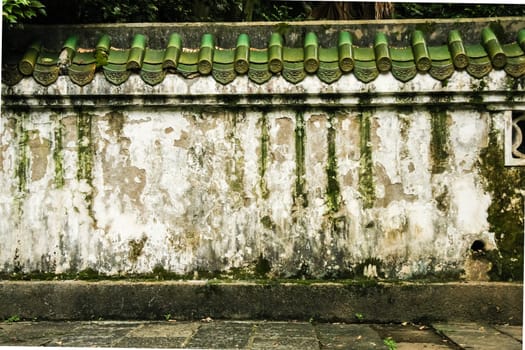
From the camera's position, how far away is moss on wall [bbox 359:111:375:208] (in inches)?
203

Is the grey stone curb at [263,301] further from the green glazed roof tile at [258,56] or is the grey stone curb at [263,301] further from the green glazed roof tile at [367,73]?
the green glazed roof tile at [258,56]

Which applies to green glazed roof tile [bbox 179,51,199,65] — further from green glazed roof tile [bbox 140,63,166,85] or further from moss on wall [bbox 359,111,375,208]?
moss on wall [bbox 359,111,375,208]

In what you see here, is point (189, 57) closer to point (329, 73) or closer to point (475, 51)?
point (329, 73)

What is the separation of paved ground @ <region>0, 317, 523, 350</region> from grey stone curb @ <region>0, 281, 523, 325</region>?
0.35ft

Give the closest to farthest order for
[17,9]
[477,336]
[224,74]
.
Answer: [477,336], [17,9], [224,74]

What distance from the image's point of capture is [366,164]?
16.9 feet

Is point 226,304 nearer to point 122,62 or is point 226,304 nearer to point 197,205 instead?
point 197,205

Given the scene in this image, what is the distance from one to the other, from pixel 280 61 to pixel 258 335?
8.12 feet

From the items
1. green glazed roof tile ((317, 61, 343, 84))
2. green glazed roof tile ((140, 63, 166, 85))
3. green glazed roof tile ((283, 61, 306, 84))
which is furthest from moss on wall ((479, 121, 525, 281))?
green glazed roof tile ((140, 63, 166, 85))

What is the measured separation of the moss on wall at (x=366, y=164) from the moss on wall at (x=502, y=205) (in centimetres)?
105

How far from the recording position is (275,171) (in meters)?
5.19

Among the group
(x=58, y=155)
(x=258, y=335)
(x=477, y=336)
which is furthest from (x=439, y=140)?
(x=58, y=155)

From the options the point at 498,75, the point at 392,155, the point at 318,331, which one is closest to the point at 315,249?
the point at 318,331

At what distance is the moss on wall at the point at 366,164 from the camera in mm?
5156
